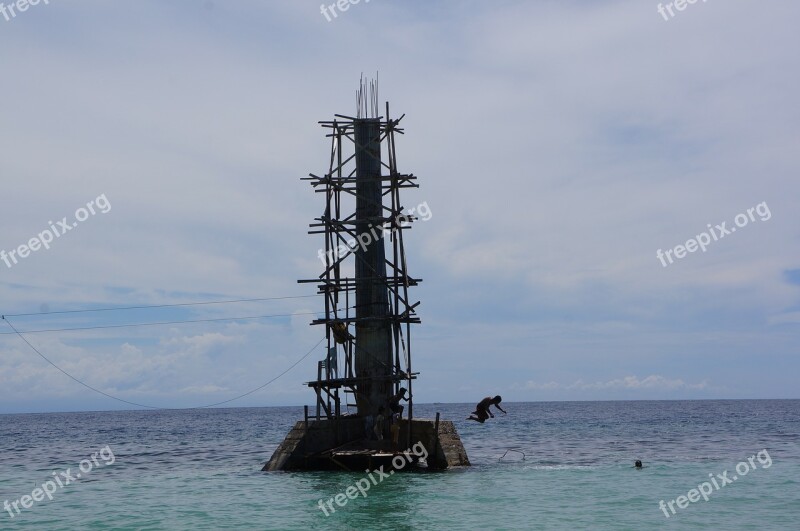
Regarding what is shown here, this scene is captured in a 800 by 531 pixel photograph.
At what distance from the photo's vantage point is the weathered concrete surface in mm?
31125

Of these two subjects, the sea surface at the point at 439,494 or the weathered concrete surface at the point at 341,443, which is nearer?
the sea surface at the point at 439,494

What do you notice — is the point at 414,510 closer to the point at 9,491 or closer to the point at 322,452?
the point at 322,452

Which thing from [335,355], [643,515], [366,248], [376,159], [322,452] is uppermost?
[376,159]

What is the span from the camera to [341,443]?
31609 mm

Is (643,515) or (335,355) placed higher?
(335,355)

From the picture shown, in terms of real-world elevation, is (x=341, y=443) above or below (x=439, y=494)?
above

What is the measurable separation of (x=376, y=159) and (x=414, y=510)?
14863 mm

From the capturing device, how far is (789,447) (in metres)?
49.1

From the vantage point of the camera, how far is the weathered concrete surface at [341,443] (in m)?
31.1

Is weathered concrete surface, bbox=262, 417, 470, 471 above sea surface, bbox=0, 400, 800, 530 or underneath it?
above

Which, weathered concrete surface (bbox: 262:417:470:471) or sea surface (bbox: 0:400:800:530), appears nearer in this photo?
sea surface (bbox: 0:400:800:530)

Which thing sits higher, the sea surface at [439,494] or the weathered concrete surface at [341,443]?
the weathered concrete surface at [341,443]

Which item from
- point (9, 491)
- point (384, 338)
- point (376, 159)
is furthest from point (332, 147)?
point (9, 491)

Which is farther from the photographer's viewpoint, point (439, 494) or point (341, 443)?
point (341, 443)
